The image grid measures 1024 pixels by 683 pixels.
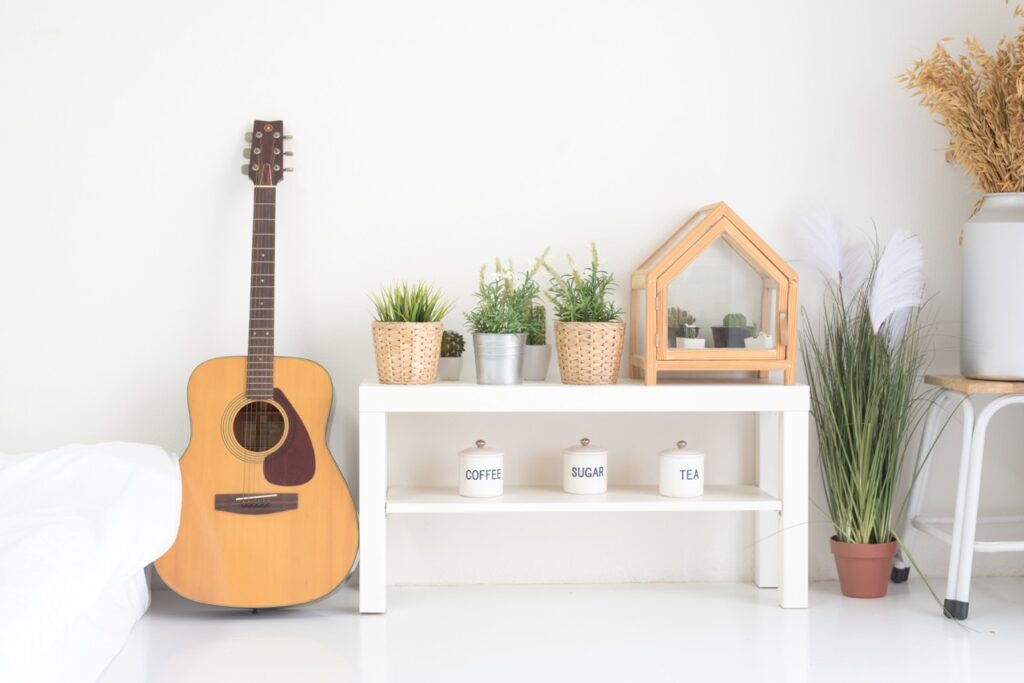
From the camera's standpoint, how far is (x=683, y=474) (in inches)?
89.5

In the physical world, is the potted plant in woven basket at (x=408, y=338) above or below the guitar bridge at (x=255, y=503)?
above

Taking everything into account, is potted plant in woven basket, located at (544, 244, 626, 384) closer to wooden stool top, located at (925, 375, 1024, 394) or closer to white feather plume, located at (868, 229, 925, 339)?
white feather plume, located at (868, 229, 925, 339)

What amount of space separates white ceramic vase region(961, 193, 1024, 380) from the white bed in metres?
1.80

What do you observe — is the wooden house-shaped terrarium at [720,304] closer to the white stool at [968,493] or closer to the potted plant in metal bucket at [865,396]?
the potted plant in metal bucket at [865,396]

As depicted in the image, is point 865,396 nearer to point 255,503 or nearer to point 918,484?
point 918,484

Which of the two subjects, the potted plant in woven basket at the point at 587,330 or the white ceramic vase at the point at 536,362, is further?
the white ceramic vase at the point at 536,362

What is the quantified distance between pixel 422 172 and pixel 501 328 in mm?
481

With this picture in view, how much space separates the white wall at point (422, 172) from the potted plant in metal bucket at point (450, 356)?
13 cm

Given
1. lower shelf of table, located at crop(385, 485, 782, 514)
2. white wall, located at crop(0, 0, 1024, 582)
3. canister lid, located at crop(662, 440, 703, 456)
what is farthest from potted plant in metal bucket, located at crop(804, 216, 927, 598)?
canister lid, located at crop(662, 440, 703, 456)

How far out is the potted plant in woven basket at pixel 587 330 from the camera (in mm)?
2238

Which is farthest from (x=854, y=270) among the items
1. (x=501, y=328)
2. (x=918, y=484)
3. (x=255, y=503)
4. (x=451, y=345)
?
(x=255, y=503)

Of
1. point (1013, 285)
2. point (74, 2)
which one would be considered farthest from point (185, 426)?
point (1013, 285)

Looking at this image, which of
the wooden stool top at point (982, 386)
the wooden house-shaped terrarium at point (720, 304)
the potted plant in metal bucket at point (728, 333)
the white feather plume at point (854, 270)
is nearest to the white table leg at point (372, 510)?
the wooden house-shaped terrarium at point (720, 304)

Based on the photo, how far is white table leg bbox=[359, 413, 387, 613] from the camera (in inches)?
85.8
